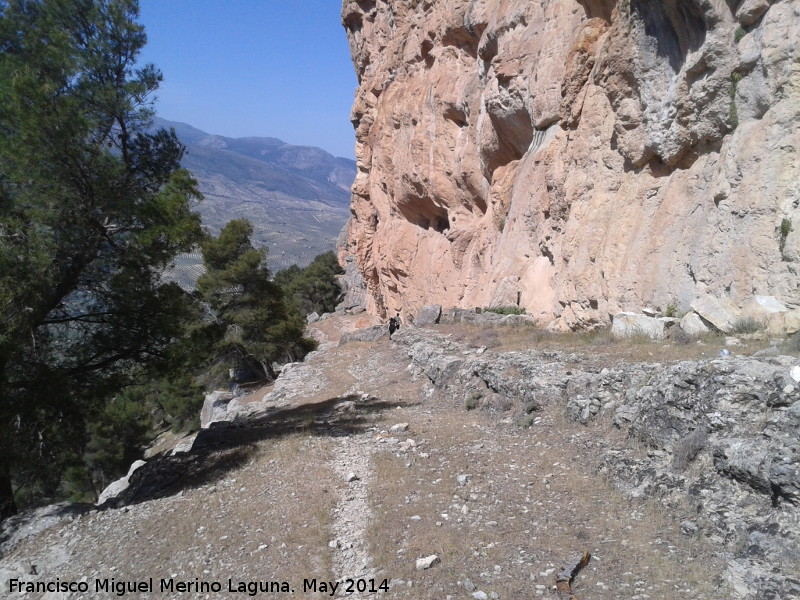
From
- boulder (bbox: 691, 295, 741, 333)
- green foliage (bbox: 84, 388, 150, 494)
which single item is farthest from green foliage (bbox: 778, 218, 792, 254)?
green foliage (bbox: 84, 388, 150, 494)

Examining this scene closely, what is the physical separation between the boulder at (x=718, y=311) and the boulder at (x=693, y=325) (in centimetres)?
10

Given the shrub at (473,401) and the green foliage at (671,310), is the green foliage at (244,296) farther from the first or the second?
the green foliage at (671,310)

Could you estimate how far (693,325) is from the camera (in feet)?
29.2

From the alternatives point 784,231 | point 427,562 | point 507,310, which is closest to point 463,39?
point 507,310

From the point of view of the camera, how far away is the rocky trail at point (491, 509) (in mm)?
4465

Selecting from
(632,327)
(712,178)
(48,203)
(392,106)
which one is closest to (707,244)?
(712,178)

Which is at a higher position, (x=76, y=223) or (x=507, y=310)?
(x=76, y=223)

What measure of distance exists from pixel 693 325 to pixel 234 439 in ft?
26.7

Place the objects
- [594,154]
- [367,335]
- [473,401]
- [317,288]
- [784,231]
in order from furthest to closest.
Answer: [317,288] < [367,335] < [594,154] < [473,401] < [784,231]

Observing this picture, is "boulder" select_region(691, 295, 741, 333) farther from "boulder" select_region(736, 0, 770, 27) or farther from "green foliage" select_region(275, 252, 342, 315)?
"green foliage" select_region(275, 252, 342, 315)

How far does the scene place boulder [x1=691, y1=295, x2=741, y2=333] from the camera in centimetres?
835

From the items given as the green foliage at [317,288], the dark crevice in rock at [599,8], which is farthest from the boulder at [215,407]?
the green foliage at [317,288]

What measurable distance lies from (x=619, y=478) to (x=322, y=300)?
45571 millimetres

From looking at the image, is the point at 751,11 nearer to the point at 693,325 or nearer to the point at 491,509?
the point at 693,325
